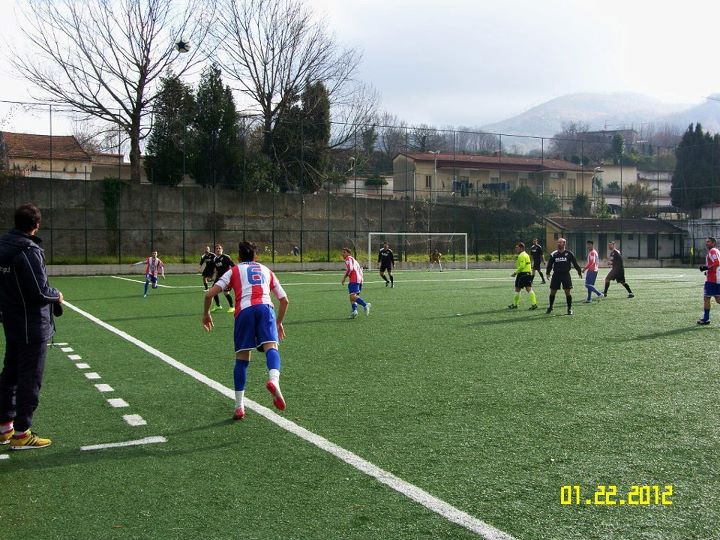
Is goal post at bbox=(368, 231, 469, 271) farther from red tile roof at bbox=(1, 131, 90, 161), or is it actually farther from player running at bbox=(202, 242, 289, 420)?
player running at bbox=(202, 242, 289, 420)

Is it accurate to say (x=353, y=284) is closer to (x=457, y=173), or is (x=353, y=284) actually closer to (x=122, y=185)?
(x=122, y=185)

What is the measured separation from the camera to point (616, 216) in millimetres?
62406

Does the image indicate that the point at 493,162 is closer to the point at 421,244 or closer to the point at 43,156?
the point at 421,244

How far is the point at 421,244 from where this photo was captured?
160ft

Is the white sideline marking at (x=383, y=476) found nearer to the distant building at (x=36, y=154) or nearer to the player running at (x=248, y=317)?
the player running at (x=248, y=317)

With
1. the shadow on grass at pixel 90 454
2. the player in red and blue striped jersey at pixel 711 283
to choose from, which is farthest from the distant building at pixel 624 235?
the shadow on grass at pixel 90 454

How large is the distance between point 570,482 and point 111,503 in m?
3.11

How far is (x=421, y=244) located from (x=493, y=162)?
18.4 m

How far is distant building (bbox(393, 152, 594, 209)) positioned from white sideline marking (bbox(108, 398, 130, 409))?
4450 centimetres

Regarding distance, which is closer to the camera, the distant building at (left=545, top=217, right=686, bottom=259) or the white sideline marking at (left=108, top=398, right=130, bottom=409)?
the white sideline marking at (left=108, top=398, right=130, bottom=409)

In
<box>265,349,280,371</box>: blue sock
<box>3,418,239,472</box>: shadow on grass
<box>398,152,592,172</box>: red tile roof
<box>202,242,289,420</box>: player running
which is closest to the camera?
<box>3,418,239,472</box>: shadow on grass

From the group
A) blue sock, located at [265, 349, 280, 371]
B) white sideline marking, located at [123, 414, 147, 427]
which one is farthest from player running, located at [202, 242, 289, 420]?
white sideline marking, located at [123, 414, 147, 427]

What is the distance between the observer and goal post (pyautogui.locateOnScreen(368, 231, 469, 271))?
155 ft

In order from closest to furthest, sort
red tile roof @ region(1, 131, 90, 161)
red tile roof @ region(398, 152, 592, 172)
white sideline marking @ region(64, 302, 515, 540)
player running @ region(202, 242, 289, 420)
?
white sideline marking @ region(64, 302, 515, 540)
player running @ region(202, 242, 289, 420)
red tile roof @ region(1, 131, 90, 161)
red tile roof @ region(398, 152, 592, 172)
